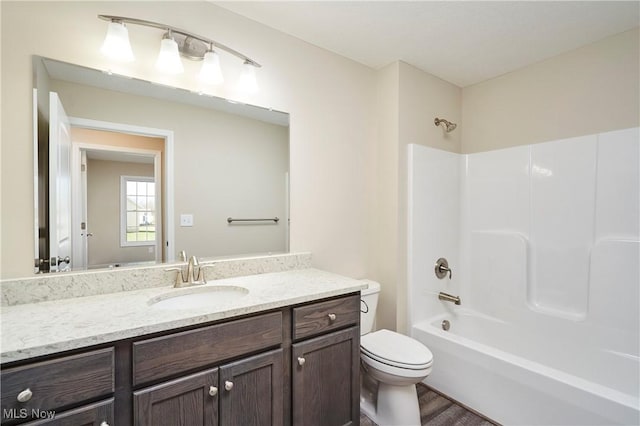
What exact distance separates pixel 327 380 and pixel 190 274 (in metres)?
0.85

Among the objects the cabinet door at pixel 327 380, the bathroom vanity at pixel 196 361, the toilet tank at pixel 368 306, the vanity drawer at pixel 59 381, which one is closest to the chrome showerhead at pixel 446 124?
the toilet tank at pixel 368 306

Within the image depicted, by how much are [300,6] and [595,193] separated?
2.22 metres

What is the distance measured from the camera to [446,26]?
1806 millimetres

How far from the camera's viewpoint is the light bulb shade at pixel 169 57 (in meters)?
1.39

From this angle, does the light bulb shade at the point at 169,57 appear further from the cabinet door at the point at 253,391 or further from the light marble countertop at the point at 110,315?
the cabinet door at the point at 253,391

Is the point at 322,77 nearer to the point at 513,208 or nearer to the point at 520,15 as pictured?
the point at 520,15

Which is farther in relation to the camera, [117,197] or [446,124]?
[446,124]

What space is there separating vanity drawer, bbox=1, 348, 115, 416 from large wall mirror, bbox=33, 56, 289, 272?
61 centimetres

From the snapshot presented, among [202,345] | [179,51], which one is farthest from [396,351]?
[179,51]


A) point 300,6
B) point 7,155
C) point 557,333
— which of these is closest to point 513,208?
point 557,333

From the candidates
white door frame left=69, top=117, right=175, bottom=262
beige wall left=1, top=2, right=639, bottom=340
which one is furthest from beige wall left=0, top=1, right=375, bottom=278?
white door frame left=69, top=117, right=175, bottom=262

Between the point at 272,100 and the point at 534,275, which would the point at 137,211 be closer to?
the point at 272,100

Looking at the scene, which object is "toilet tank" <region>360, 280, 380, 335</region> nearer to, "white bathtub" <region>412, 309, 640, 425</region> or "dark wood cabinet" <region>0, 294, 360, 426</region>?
"white bathtub" <region>412, 309, 640, 425</region>

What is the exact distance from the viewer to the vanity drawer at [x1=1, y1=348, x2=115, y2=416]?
764mm
